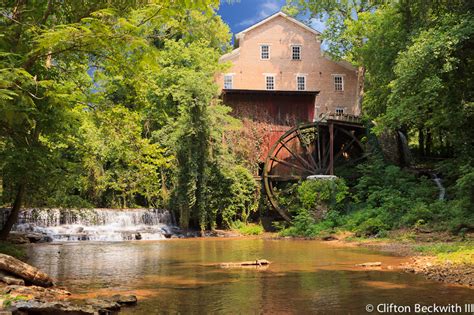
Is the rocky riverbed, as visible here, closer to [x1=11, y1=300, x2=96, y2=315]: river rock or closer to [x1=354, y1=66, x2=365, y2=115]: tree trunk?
[x1=11, y1=300, x2=96, y2=315]: river rock

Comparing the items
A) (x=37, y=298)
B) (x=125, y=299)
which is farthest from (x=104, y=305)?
(x=37, y=298)

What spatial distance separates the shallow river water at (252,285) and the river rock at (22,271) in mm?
513

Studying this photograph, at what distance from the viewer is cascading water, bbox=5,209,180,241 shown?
19125 millimetres

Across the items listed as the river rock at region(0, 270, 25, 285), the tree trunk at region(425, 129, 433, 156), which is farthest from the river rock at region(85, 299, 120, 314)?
the tree trunk at region(425, 129, 433, 156)

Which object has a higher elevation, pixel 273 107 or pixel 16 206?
pixel 273 107

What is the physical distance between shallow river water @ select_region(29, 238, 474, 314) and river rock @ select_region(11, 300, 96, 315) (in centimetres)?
71

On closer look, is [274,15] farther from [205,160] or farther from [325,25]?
[205,160]

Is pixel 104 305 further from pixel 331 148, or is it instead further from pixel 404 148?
pixel 404 148

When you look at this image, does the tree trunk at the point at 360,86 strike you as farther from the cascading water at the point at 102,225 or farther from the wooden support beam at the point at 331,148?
the cascading water at the point at 102,225

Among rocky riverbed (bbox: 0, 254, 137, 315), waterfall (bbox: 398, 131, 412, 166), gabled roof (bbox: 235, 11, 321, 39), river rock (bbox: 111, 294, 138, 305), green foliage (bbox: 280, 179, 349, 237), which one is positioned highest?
gabled roof (bbox: 235, 11, 321, 39)

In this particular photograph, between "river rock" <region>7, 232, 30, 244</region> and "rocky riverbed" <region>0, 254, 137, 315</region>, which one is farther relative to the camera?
"river rock" <region>7, 232, 30, 244</region>

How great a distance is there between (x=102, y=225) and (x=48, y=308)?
1691 cm

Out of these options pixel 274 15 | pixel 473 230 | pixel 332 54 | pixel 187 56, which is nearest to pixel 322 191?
pixel 473 230

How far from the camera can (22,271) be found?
6.62 metres
